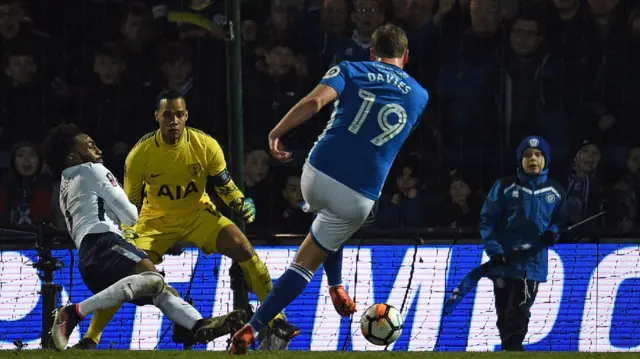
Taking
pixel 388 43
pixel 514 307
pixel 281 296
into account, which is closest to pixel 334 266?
pixel 281 296

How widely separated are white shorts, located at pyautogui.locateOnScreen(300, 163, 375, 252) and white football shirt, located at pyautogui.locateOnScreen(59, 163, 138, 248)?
1.59 m

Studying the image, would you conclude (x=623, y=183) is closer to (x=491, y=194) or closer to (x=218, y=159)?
(x=491, y=194)

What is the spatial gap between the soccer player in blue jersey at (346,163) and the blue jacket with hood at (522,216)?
108 inches

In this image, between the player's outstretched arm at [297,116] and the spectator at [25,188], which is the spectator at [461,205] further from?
the player's outstretched arm at [297,116]

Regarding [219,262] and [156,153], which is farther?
[219,262]

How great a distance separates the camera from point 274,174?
12.6m

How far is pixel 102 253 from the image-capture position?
8.68 metres

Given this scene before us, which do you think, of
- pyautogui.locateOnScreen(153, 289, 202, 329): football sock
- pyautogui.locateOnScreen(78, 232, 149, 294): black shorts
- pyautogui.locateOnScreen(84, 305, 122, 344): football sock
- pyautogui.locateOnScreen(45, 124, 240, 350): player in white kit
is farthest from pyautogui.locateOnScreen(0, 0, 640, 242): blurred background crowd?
pyautogui.locateOnScreen(153, 289, 202, 329): football sock

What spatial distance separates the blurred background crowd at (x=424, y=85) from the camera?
12172mm

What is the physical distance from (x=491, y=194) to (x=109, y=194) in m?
3.21

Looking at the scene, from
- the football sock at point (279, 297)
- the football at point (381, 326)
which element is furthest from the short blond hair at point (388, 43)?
the football at point (381, 326)

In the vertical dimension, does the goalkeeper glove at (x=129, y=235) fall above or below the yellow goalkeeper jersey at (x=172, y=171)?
below

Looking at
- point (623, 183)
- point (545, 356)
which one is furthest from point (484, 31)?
point (545, 356)

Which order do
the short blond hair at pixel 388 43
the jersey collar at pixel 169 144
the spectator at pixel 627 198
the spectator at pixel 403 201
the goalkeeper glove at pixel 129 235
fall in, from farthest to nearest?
the spectator at pixel 403 201
the spectator at pixel 627 198
the jersey collar at pixel 169 144
the goalkeeper glove at pixel 129 235
the short blond hair at pixel 388 43
